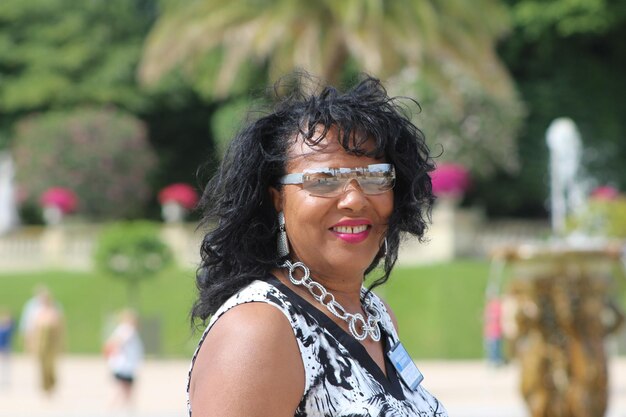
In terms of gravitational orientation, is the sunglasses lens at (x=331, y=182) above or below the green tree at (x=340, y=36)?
below

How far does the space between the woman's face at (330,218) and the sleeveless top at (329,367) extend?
0.38ft

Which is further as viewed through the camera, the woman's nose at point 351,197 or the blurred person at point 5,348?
the blurred person at point 5,348

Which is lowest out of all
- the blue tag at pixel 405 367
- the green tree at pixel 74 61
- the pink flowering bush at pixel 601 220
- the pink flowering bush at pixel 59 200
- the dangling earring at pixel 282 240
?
the blue tag at pixel 405 367

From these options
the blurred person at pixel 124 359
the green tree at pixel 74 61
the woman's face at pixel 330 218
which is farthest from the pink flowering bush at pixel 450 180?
the woman's face at pixel 330 218

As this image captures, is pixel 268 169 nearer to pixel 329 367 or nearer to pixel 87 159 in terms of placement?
pixel 329 367

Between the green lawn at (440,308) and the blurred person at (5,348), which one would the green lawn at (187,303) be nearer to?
the green lawn at (440,308)

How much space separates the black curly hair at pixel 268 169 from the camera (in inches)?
116

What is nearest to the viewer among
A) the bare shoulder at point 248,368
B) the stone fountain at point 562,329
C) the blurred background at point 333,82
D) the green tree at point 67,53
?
the bare shoulder at point 248,368

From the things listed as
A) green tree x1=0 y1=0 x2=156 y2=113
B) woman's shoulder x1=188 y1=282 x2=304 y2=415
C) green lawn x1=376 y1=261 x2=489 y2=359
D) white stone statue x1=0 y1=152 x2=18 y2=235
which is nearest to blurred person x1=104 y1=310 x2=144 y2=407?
green lawn x1=376 y1=261 x2=489 y2=359

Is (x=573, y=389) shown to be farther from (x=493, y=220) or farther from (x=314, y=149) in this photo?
(x=493, y=220)

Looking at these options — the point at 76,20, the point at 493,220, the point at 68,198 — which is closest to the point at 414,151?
the point at 68,198

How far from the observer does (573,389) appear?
40.8 ft

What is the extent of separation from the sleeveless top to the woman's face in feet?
0.38

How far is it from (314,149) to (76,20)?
39.7 m
